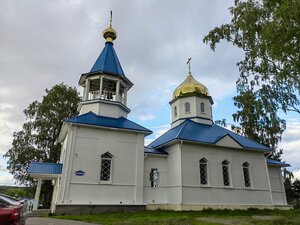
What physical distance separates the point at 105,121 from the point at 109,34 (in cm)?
779

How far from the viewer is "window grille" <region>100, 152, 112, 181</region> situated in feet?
46.4

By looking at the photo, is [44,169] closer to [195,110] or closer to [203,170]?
[203,170]

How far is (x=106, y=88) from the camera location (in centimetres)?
1753

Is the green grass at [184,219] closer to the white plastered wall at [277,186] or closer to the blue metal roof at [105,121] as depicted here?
the blue metal roof at [105,121]

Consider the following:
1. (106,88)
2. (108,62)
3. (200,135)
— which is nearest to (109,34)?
(108,62)

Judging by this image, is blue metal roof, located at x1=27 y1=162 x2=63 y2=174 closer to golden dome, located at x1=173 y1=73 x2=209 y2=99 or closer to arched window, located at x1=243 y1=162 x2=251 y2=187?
golden dome, located at x1=173 y1=73 x2=209 y2=99

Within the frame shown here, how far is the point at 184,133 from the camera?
16984 mm

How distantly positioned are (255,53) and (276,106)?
2580 mm

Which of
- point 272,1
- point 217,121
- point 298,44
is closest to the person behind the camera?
point 298,44

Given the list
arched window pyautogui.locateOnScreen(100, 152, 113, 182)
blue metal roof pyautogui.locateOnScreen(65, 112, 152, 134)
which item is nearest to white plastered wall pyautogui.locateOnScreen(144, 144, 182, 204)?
blue metal roof pyautogui.locateOnScreen(65, 112, 152, 134)

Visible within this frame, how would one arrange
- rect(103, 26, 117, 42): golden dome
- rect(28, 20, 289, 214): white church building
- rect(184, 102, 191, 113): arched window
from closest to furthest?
rect(28, 20, 289, 214): white church building, rect(103, 26, 117, 42): golden dome, rect(184, 102, 191, 113): arched window

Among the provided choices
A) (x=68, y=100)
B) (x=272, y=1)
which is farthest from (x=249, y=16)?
(x=68, y=100)

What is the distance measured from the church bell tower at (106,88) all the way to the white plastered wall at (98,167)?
7.04 feet

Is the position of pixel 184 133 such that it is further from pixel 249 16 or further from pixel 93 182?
pixel 249 16
